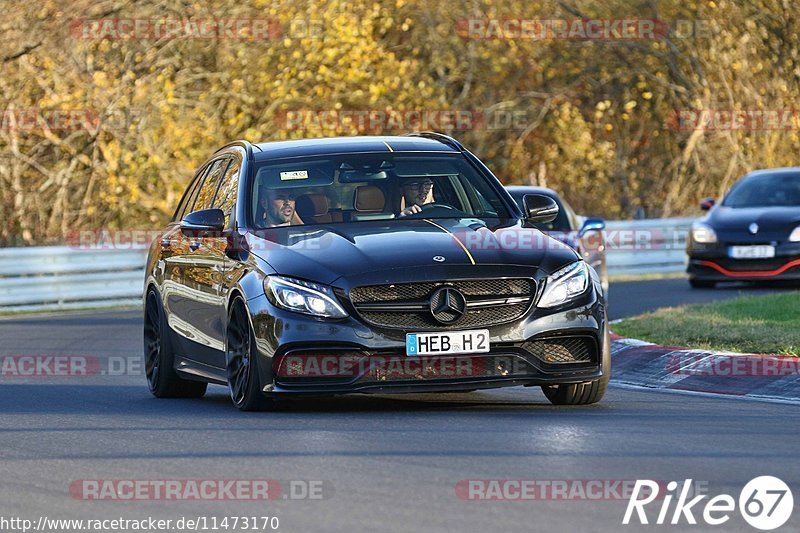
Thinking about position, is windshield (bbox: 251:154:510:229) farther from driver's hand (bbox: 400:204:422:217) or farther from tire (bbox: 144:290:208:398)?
tire (bbox: 144:290:208:398)

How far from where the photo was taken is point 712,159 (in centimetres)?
3978

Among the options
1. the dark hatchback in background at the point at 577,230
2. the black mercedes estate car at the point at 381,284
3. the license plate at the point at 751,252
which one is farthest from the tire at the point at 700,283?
the black mercedes estate car at the point at 381,284

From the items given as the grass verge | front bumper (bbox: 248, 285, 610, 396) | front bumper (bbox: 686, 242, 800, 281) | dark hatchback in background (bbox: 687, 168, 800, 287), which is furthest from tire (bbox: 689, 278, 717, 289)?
front bumper (bbox: 248, 285, 610, 396)

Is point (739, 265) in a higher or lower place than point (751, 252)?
lower

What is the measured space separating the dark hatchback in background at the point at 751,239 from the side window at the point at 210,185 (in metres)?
12.1

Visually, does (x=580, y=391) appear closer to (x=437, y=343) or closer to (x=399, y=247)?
(x=437, y=343)

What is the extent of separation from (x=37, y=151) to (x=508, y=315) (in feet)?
78.0

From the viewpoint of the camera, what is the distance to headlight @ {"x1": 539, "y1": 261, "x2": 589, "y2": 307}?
412 inches

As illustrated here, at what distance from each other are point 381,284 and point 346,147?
2.02 meters

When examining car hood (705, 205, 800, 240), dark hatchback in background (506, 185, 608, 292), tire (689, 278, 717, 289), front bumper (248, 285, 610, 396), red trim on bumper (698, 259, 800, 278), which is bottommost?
tire (689, 278, 717, 289)

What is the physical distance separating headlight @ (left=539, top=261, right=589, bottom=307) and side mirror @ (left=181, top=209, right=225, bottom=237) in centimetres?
229

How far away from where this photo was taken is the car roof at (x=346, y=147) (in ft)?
39.3

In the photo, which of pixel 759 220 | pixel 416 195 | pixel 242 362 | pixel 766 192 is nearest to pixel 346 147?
pixel 416 195

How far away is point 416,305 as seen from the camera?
33.6 feet
